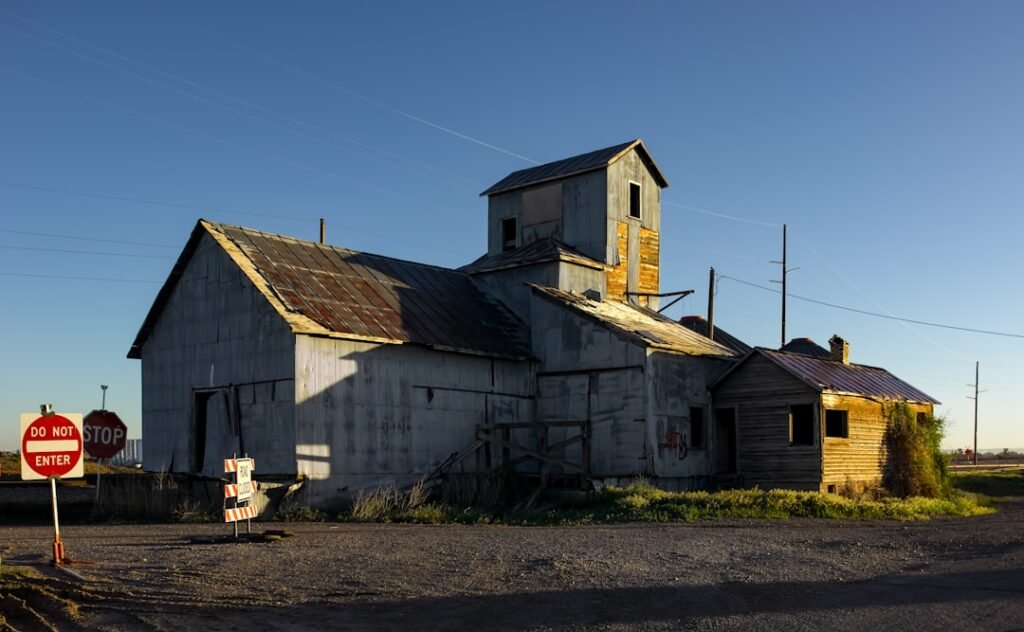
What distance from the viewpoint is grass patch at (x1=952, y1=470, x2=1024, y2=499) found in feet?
120

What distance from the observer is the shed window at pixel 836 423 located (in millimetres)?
29047

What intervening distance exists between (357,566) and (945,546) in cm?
1012

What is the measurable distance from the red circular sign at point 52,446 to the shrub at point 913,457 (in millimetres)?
24396

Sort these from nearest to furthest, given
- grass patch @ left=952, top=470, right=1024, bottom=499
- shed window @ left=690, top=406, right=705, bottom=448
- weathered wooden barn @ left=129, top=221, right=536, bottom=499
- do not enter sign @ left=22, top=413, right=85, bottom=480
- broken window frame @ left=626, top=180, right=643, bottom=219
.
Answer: do not enter sign @ left=22, top=413, right=85, bottom=480 < weathered wooden barn @ left=129, top=221, right=536, bottom=499 < shed window @ left=690, top=406, right=705, bottom=448 < broken window frame @ left=626, top=180, right=643, bottom=219 < grass patch @ left=952, top=470, right=1024, bottom=499

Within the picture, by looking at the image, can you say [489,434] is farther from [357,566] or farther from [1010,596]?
[1010,596]

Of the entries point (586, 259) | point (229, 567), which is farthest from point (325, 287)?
point (229, 567)

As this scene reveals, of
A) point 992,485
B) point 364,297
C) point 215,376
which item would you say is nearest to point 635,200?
point 364,297

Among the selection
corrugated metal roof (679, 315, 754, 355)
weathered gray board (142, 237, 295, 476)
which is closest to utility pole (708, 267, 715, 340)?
corrugated metal roof (679, 315, 754, 355)

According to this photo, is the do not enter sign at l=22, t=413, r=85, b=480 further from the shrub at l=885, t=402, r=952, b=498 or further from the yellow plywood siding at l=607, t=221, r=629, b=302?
the shrub at l=885, t=402, r=952, b=498

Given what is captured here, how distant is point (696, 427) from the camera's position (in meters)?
30.0

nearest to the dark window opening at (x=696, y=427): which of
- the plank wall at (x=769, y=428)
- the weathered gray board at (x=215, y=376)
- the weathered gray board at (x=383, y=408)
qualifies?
the plank wall at (x=769, y=428)

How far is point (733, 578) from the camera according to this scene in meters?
12.4

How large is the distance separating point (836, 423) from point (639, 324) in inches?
265

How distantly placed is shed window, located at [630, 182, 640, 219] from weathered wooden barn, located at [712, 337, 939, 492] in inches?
302
